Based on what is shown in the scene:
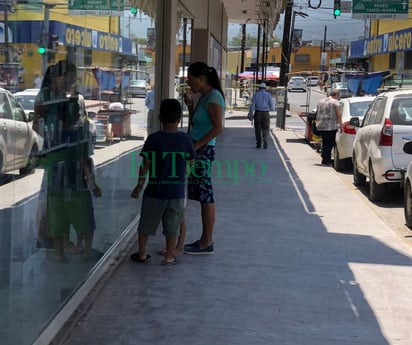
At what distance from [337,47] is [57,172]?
357 feet

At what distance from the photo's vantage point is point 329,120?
1381cm

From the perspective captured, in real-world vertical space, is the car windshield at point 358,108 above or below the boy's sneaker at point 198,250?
above

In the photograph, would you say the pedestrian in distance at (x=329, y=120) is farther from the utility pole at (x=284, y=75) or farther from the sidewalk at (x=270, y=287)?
the utility pole at (x=284, y=75)

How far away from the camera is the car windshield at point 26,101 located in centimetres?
338

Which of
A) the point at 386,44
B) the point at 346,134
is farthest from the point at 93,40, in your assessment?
the point at 386,44

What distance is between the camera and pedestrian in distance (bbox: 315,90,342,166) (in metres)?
13.8

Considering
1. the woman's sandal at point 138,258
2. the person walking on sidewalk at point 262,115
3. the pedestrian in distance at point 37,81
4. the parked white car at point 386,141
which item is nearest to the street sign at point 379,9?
the person walking on sidewalk at point 262,115

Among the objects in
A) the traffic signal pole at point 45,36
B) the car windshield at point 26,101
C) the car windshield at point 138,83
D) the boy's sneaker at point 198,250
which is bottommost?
the boy's sneaker at point 198,250

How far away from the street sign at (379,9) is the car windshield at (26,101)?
21820mm

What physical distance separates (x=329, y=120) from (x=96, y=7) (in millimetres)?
9666

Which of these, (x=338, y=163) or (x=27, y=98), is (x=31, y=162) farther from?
(x=338, y=163)

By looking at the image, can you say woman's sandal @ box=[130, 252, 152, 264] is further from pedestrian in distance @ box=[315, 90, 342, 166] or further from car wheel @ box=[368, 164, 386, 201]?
pedestrian in distance @ box=[315, 90, 342, 166]

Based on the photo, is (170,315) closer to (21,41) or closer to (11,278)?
(11,278)

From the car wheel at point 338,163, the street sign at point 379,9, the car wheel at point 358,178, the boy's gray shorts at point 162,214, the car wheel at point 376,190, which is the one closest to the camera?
the boy's gray shorts at point 162,214
